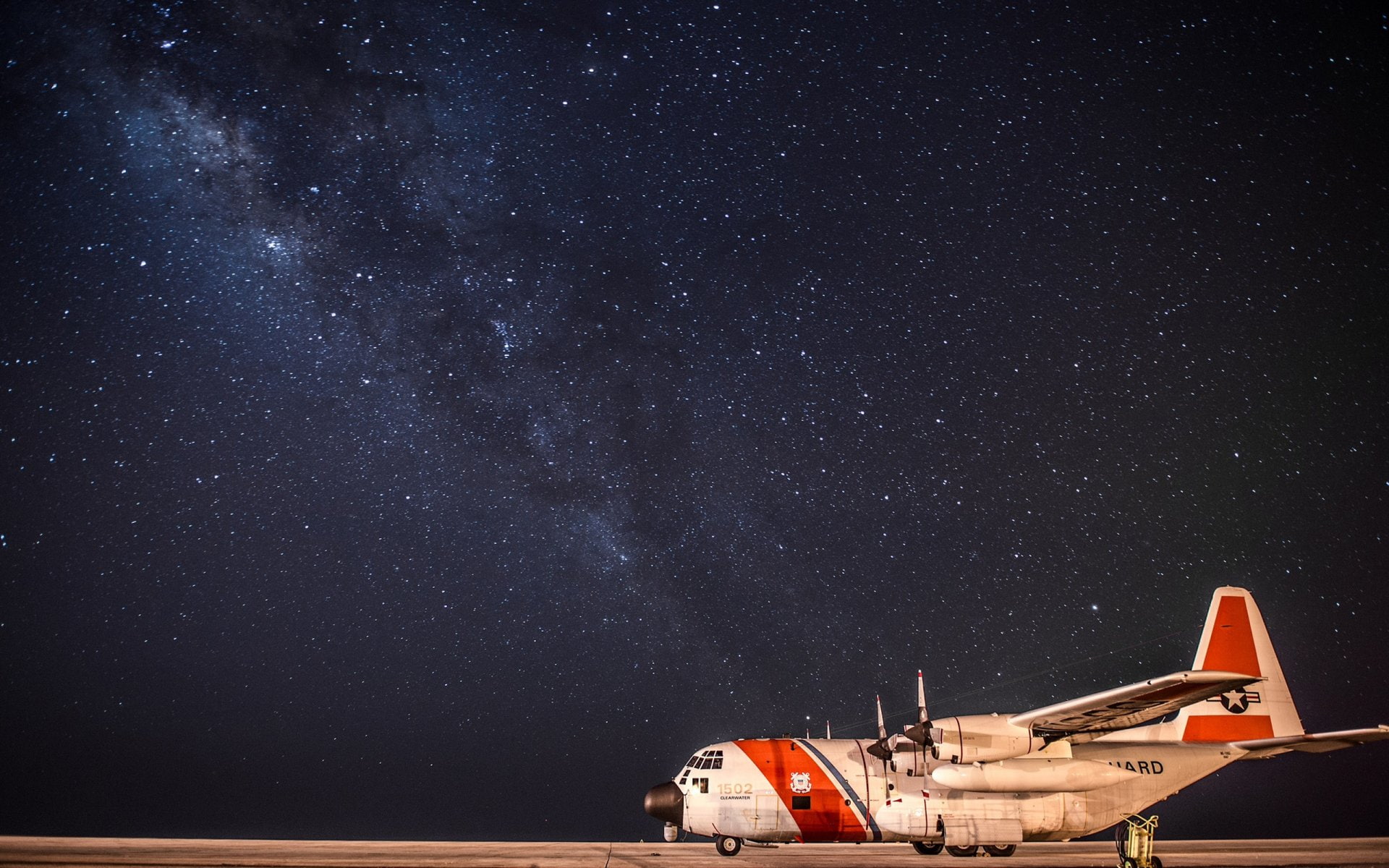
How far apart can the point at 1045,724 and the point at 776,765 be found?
6.21 meters

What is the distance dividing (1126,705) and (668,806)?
1055cm

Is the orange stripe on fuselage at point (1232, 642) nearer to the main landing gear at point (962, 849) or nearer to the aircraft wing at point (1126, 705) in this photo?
the aircraft wing at point (1126, 705)

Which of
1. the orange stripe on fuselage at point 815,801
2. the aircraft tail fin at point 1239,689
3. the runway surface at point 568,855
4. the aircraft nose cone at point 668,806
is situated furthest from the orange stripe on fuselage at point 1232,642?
the aircraft nose cone at point 668,806

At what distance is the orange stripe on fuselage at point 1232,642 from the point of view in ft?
67.2

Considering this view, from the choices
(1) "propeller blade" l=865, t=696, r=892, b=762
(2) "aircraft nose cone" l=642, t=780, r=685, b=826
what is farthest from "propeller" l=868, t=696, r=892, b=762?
(2) "aircraft nose cone" l=642, t=780, r=685, b=826

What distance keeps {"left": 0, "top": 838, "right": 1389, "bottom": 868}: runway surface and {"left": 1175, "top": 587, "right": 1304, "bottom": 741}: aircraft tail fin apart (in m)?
3.15

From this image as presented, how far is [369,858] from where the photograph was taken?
1920 centimetres

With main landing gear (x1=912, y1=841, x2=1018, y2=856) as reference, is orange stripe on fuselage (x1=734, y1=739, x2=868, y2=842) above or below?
above

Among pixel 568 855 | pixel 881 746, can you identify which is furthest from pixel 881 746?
pixel 568 855

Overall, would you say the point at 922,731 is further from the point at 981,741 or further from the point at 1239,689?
the point at 1239,689

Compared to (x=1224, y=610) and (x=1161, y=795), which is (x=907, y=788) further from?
(x=1224, y=610)

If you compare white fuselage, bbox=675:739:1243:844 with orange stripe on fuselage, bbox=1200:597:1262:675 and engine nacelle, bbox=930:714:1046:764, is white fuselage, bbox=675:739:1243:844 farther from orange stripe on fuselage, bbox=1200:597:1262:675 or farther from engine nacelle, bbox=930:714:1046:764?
orange stripe on fuselage, bbox=1200:597:1262:675

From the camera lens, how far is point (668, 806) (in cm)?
1855

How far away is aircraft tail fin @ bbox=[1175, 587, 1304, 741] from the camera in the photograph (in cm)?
1992
